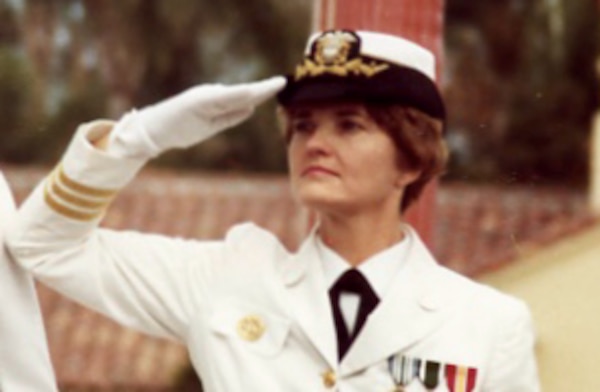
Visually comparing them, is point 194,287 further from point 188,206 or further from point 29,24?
point 29,24

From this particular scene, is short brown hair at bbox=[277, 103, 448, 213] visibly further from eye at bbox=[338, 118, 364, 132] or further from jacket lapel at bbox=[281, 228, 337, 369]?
jacket lapel at bbox=[281, 228, 337, 369]

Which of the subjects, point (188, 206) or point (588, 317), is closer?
point (588, 317)

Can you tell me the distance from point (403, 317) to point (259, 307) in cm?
18

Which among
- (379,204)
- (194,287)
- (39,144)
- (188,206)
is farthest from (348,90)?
(39,144)

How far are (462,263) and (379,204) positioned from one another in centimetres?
674

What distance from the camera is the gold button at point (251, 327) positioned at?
216 centimetres

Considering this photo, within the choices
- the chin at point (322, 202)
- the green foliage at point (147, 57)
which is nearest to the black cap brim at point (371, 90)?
the chin at point (322, 202)

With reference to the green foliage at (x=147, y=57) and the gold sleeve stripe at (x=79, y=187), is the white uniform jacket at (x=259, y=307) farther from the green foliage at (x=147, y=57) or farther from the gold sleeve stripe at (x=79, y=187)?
the green foliage at (x=147, y=57)

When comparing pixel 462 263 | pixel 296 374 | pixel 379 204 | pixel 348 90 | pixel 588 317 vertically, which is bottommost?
pixel 462 263

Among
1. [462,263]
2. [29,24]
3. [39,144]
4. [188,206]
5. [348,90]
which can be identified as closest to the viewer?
[348,90]

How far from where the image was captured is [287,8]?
13.3 m

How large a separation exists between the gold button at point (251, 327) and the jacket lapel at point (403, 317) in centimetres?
12

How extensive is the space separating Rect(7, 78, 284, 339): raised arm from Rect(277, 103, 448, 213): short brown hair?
126mm

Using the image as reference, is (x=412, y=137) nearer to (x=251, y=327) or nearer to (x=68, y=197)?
(x=251, y=327)
